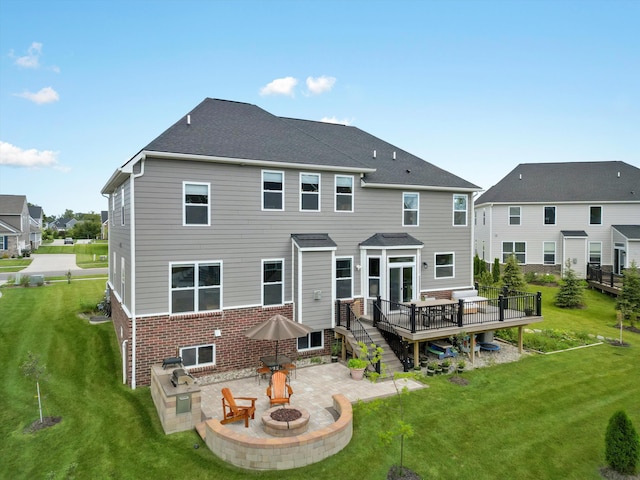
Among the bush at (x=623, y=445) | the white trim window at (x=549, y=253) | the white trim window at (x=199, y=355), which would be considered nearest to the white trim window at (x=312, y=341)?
the white trim window at (x=199, y=355)

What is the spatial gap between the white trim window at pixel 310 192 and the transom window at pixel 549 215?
2473 cm

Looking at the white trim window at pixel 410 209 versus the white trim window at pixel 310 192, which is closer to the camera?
the white trim window at pixel 310 192

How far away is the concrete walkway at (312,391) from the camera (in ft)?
30.3

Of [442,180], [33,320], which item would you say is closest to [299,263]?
[442,180]

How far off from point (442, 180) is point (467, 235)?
9.40 feet

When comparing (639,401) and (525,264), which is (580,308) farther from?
(639,401)

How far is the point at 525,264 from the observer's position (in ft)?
102

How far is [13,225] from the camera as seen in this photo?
50.0m

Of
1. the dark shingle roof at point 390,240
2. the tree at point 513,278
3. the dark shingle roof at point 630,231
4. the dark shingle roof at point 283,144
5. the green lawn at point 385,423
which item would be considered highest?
the dark shingle roof at point 283,144

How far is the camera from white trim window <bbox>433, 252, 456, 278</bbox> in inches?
667

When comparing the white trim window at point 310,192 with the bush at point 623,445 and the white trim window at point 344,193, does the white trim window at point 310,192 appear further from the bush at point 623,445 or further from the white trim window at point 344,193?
the bush at point 623,445

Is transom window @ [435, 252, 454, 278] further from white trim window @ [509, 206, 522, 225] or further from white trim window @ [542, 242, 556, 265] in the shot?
white trim window @ [542, 242, 556, 265]

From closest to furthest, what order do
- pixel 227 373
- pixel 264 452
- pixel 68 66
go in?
1. pixel 264 452
2. pixel 227 373
3. pixel 68 66

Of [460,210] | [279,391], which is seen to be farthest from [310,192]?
[460,210]
